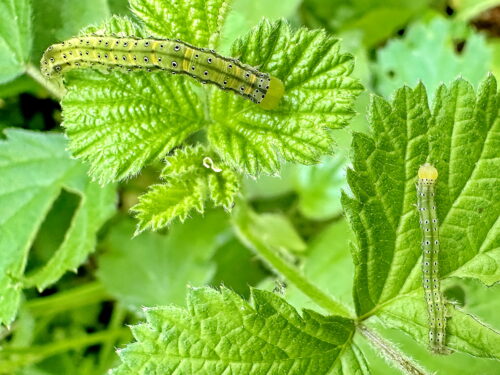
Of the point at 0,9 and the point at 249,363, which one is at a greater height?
the point at 0,9

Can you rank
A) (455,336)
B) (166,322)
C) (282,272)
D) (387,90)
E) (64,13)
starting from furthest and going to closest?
1. (387,90)
2. (64,13)
3. (282,272)
4. (455,336)
5. (166,322)

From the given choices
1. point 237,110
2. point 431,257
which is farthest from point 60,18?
point 431,257

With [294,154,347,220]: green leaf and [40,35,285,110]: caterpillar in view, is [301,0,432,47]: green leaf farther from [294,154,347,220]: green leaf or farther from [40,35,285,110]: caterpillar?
[40,35,285,110]: caterpillar

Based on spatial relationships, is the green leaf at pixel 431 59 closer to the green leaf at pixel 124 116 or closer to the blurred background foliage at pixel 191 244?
the blurred background foliage at pixel 191 244

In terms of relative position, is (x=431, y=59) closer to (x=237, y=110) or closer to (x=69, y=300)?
(x=237, y=110)

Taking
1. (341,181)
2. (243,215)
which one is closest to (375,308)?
(243,215)

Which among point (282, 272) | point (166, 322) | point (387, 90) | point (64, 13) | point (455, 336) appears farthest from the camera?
point (387, 90)

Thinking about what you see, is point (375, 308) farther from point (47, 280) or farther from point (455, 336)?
point (47, 280)
